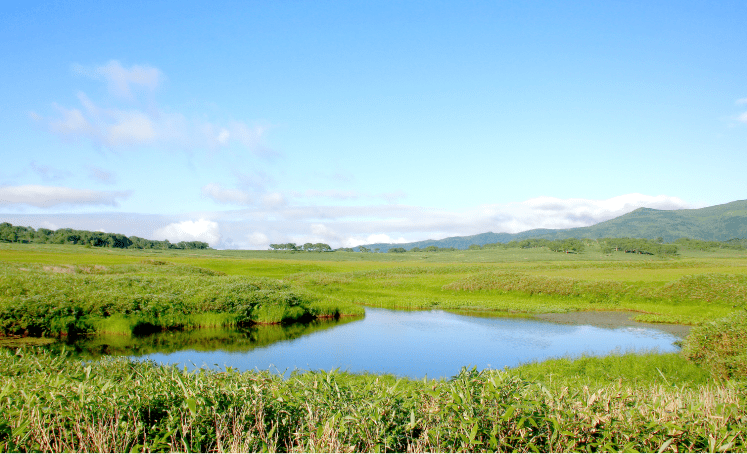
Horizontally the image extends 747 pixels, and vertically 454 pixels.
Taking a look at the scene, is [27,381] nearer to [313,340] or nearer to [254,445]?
[254,445]

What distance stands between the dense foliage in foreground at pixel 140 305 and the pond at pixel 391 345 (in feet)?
5.17

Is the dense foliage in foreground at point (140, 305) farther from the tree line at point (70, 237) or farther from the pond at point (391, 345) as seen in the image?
the tree line at point (70, 237)

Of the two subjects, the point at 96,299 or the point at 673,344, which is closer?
the point at 673,344

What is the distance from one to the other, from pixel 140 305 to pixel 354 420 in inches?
898

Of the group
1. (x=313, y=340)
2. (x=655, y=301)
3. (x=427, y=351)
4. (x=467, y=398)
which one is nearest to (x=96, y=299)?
(x=313, y=340)

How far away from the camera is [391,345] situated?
21781mm

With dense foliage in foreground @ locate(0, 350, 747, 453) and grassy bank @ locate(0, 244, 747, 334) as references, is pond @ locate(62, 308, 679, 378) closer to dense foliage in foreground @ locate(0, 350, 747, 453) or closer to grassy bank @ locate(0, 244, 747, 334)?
grassy bank @ locate(0, 244, 747, 334)

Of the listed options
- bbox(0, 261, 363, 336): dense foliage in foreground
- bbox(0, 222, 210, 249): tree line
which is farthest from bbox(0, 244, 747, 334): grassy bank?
bbox(0, 222, 210, 249): tree line

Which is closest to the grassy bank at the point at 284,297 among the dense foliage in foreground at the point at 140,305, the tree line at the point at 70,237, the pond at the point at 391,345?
the dense foliage in foreground at the point at 140,305

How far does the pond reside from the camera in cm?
1798

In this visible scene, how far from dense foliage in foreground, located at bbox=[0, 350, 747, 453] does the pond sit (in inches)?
321

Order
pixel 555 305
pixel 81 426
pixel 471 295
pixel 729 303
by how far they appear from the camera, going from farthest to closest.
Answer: pixel 471 295, pixel 555 305, pixel 729 303, pixel 81 426

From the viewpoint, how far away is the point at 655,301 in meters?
36.3

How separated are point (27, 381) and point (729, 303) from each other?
39.2m
